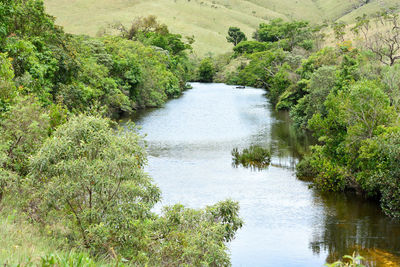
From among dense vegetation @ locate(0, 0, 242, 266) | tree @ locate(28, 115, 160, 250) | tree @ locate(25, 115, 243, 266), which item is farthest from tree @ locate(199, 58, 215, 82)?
tree @ locate(28, 115, 160, 250)

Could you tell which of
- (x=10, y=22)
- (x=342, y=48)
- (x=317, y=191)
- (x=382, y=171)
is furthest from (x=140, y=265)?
(x=342, y=48)

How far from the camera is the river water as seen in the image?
21297mm

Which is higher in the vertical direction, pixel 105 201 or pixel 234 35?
pixel 234 35

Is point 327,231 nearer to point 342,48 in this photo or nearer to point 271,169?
point 271,169

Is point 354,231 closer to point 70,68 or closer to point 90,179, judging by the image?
point 90,179

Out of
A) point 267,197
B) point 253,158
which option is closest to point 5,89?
point 267,197

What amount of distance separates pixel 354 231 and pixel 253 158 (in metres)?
13.7

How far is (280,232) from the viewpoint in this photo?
76.2ft

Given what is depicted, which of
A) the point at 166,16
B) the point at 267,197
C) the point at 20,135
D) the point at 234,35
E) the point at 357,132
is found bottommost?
the point at 267,197

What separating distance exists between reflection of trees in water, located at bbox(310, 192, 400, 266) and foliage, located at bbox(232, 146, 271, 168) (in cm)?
822

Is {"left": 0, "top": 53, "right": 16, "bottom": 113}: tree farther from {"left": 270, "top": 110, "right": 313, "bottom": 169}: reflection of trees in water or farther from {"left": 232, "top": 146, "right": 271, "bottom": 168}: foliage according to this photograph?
{"left": 270, "top": 110, "right": 313, "bottom": 169}: reflection of trees in water

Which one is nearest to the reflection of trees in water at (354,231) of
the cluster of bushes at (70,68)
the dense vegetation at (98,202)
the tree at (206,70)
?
the dense vegetation at (98,202)

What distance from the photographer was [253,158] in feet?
119

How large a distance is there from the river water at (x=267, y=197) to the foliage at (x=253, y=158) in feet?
2.49
